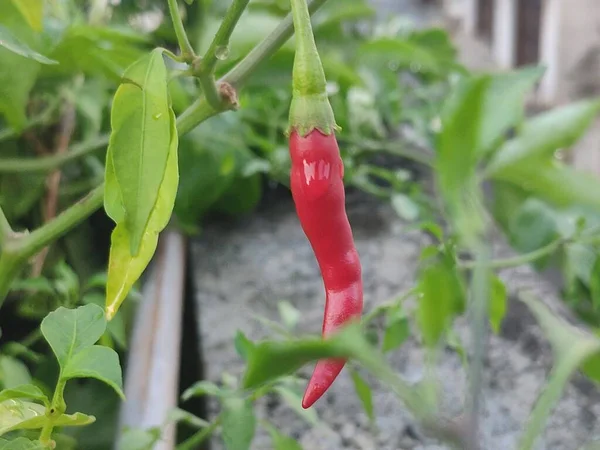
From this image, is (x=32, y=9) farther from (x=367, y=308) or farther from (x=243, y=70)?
(x=367, y=308)

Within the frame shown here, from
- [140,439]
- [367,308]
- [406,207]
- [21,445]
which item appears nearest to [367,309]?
[367,308]

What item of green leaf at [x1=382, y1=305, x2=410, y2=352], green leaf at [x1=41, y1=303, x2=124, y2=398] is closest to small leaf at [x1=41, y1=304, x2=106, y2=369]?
green leaf at [x1=41, y1=303, x2=124, y2=398]

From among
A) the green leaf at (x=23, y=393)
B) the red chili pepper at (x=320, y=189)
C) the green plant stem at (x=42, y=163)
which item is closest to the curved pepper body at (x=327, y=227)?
the red chili pepper at (x=320, y=189)

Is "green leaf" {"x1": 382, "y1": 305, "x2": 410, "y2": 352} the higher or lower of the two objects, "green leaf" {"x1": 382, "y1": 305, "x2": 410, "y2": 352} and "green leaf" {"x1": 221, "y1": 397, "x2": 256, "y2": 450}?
the higher

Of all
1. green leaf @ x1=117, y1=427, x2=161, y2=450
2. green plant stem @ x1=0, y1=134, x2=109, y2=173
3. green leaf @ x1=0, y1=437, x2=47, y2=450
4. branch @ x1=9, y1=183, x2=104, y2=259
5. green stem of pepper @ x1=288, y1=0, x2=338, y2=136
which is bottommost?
green leaf @ x1=0, y1=437, x2=47, y2=450

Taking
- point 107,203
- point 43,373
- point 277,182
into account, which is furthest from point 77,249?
point 107,203

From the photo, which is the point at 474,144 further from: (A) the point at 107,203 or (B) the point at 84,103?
Result: (B) the point at 84,103

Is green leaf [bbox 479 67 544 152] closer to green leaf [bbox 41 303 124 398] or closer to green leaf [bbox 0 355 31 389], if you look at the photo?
green leaf [bbox 41 303 124 398]
